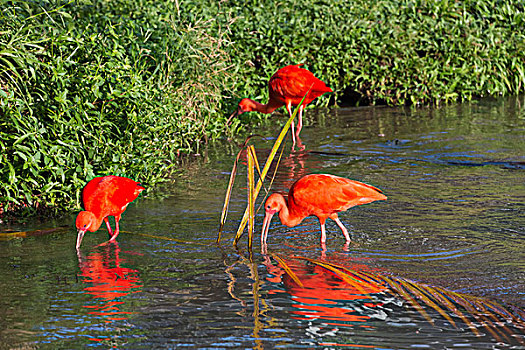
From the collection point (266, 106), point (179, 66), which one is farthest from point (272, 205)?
point (266, 106)

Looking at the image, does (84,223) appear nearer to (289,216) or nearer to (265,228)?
(265,228)

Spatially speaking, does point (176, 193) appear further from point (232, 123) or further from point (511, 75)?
point (511, 75)

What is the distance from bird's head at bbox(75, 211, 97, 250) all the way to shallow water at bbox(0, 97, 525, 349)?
164 millimetres

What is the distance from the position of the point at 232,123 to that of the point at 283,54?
2.12m

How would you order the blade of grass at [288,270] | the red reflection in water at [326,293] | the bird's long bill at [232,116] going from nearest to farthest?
the red reflection in water at [326,293] → the blade of grass at [288,270] → the bird's long bill at [232,116]

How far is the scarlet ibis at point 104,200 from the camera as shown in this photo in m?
5.99

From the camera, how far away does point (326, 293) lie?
190 inches

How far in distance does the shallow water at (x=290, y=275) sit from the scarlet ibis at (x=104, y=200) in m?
0.21

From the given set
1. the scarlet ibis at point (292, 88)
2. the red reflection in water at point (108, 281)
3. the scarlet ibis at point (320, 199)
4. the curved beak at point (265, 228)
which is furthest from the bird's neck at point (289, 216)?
the scarlet ibis at point (292, 88)

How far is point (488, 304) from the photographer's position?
4.56 metres

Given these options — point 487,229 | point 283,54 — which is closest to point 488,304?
point 487,229

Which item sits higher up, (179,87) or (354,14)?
(354,14)

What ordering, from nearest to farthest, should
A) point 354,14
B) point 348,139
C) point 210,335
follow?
point 210,335 < point 348,139 < point 354,14

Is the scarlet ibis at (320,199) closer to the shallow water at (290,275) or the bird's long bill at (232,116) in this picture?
the shallow water at (290,275)
